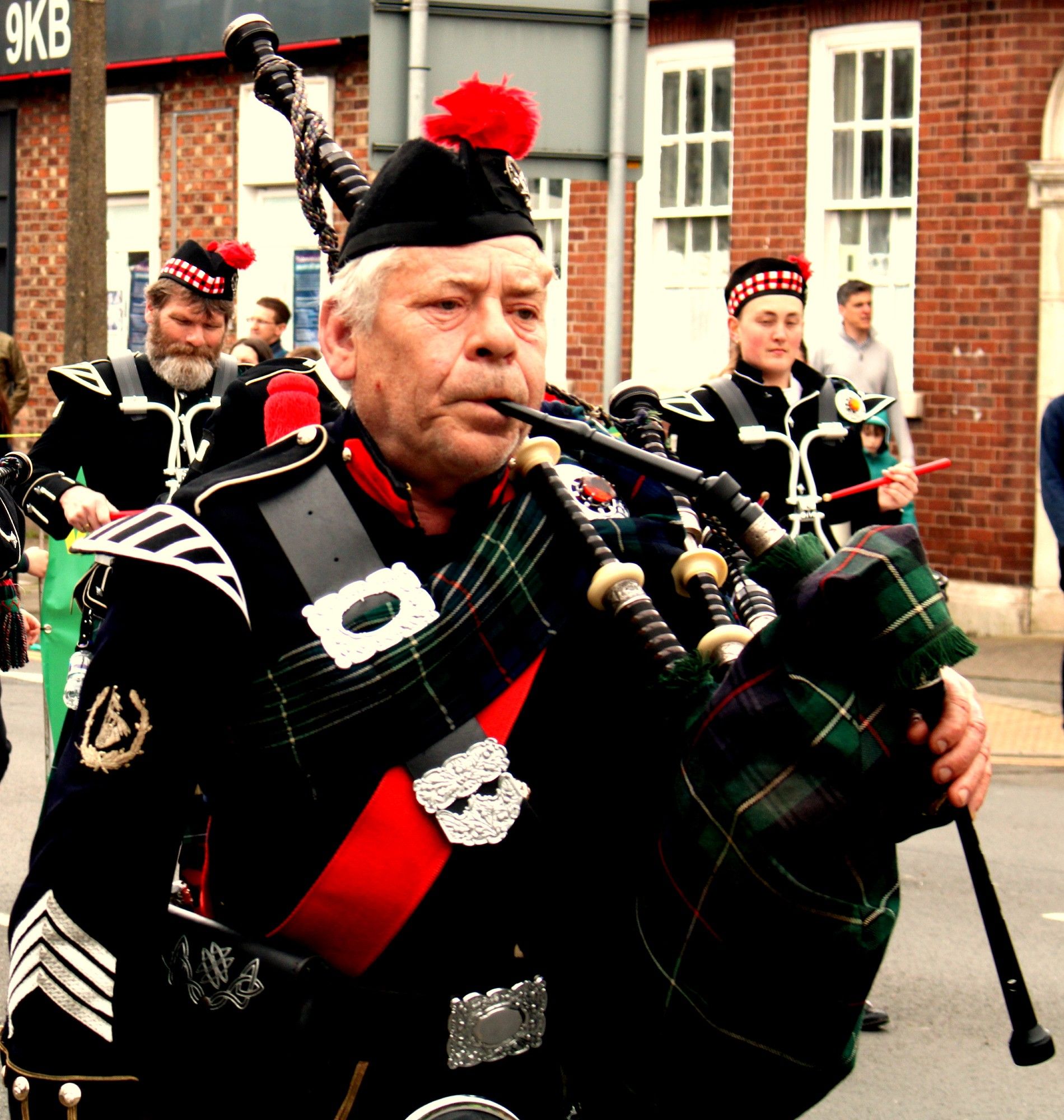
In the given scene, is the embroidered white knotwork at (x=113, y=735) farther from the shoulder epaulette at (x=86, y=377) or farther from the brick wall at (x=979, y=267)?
the brick wall at (x=979, y=267)

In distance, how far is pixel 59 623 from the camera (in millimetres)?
6348

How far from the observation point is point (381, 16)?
852 cm

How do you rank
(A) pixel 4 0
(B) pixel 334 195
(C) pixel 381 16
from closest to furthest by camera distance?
(B) pixel 334 195, (C) pixel 381 16, (A) pixel 4 0

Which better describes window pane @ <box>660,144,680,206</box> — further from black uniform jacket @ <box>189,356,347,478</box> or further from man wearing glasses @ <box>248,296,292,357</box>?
black uniform jacket @ <box>189,356,347,478</box>

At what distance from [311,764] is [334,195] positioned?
1036 mm

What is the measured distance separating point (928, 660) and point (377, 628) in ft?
2.26

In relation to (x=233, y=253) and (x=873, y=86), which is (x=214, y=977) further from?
(x=873, y=86)

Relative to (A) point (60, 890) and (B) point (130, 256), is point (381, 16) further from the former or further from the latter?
(B) point (130, 256)

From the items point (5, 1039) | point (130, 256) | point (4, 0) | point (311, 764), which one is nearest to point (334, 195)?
point (311, 764)

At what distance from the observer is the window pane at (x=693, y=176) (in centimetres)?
1476

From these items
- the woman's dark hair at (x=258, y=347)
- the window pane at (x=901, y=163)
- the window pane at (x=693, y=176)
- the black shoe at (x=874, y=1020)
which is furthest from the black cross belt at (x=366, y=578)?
the window pane at (x=693, y=176)

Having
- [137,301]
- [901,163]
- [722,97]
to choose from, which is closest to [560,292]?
[722,97]

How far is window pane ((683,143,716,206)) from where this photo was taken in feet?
48.4

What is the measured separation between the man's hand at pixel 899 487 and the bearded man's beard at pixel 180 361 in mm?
2400
